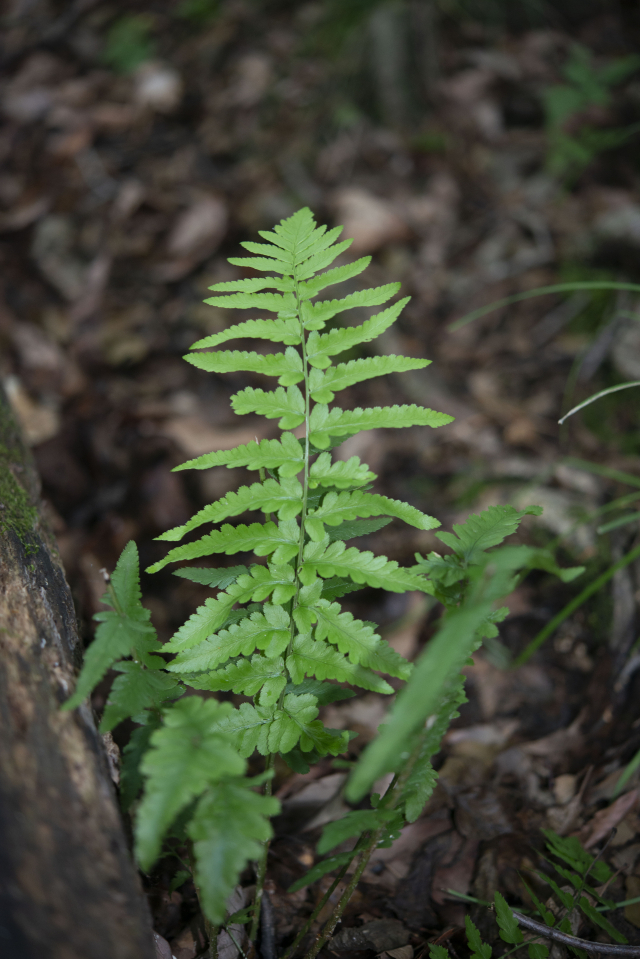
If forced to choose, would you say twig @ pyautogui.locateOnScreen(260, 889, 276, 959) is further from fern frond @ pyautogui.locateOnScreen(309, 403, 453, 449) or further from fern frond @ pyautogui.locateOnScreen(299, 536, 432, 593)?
fern frond @ pyautogui.locateOnScreen(309, 403, 453, 449)

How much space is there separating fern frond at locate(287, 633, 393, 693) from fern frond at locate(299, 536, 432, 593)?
169mm

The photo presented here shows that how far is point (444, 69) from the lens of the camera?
497cm

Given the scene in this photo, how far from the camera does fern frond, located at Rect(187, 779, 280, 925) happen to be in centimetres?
102

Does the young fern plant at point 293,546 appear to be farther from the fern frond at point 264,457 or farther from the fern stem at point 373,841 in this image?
the fern stem at point 373,841

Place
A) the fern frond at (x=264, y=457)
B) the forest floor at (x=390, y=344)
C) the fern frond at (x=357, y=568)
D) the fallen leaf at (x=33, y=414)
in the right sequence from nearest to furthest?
1. the fern frond at (x=357, y=568)
2. the fern frond at (x=264, y=457)
3. the forest floor at (x=390, y=344)
4. the fallen leaf at (x=33, y=414)

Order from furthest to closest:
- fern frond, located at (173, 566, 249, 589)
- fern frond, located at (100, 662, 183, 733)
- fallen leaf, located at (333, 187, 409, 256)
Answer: fallen leaf, located at (333, 187, 409, 256) < fern frond, located at (173, 566, 249, 589) < fern frond, located at (100, 662, 183, 733)

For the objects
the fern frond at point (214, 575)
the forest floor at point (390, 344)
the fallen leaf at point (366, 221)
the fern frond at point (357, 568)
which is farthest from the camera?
the fallen leaf at point (366, 221)

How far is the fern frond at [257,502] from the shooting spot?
1399 millimetres

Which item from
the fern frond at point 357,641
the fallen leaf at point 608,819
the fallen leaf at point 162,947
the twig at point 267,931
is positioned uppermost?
the fern frond at point 357,641

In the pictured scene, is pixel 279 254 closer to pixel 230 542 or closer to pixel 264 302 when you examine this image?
pixel 264 302

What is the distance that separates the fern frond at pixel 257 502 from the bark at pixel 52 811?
370mm

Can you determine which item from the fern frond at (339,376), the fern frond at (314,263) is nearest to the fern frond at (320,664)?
the fern frond at (339,376)

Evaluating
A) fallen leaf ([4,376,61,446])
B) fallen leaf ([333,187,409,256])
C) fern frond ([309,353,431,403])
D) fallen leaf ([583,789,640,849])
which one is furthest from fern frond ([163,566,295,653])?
fallen leaf ([333,187,409,256])

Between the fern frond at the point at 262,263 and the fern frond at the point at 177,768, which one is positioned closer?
the fern frond at the point at 177,768
